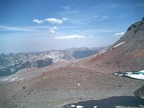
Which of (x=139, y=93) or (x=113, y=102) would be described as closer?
(x=113, y=102)

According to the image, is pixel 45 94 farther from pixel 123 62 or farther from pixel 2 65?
pixel 2 65

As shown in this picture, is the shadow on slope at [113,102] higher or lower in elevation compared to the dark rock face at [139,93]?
lower

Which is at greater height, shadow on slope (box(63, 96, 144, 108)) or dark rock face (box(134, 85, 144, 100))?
dark rock face (box(134, 85, 144, 100))

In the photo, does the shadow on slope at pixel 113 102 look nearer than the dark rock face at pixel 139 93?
Yes

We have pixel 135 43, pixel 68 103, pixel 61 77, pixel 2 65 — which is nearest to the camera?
pixel 68 103

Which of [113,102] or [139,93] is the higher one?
[139,93]

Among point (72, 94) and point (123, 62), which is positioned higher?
point (123, 62)

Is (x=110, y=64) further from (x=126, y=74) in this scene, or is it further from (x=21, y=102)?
(x=21, y=102)

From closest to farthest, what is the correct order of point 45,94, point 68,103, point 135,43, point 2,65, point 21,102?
point 68,103, point 21,102, point 45,94, point 135,43, point 2,65

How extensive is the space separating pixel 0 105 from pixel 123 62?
30332 millimetres

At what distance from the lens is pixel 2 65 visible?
149m

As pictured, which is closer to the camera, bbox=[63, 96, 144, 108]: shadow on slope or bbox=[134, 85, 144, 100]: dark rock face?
bbox=[63, 96, 144, 108]: shadow on slope

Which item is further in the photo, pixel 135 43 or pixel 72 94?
pixel 135 43

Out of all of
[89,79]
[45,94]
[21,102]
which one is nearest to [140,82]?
[89,79]
